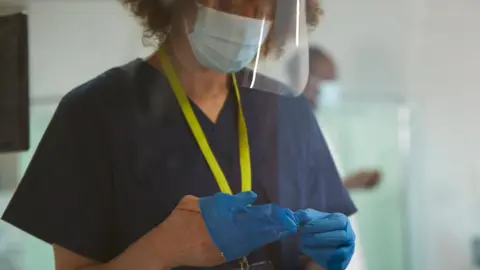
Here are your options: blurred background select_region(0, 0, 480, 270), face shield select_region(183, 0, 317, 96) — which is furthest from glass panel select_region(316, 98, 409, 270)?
face shield select_region(183, 0, 317, 96)

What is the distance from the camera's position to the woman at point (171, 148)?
0.68m

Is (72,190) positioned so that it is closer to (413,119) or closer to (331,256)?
(331,256)

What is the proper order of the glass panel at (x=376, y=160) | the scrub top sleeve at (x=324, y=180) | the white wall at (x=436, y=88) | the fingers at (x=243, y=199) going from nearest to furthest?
the fingers at (x=243, y=199), the scrub top sleeve at (x=324, y=180), the glass panel at (x=376, y=160), the white wall at (x=436, y=88)

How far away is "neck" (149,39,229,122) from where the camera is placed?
72 centimetres

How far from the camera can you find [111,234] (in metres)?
0.69

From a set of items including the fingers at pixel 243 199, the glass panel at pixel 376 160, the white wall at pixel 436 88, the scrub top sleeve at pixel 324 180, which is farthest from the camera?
the white wall at pixel 436 88

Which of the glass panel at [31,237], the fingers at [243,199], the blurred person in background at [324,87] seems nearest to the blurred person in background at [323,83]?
the blurred person in background at [324,87]

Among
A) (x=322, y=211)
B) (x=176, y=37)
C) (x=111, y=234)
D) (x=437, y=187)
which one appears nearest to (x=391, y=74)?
(x=437, y=187)

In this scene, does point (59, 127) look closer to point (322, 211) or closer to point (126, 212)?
point (126, 212)

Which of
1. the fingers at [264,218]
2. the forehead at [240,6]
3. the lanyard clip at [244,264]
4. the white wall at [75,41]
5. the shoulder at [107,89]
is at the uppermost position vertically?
the forehead at [240,6]

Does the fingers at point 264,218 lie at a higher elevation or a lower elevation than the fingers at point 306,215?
higher

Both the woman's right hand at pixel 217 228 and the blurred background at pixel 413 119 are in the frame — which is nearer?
the woman's right hand at pixel 217 228

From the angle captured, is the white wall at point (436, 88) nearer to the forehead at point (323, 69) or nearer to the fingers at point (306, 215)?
the forehead at point (323, 69)

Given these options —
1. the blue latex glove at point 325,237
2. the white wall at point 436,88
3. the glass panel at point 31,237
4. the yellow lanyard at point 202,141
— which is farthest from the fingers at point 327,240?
the white wall at point 436,88
